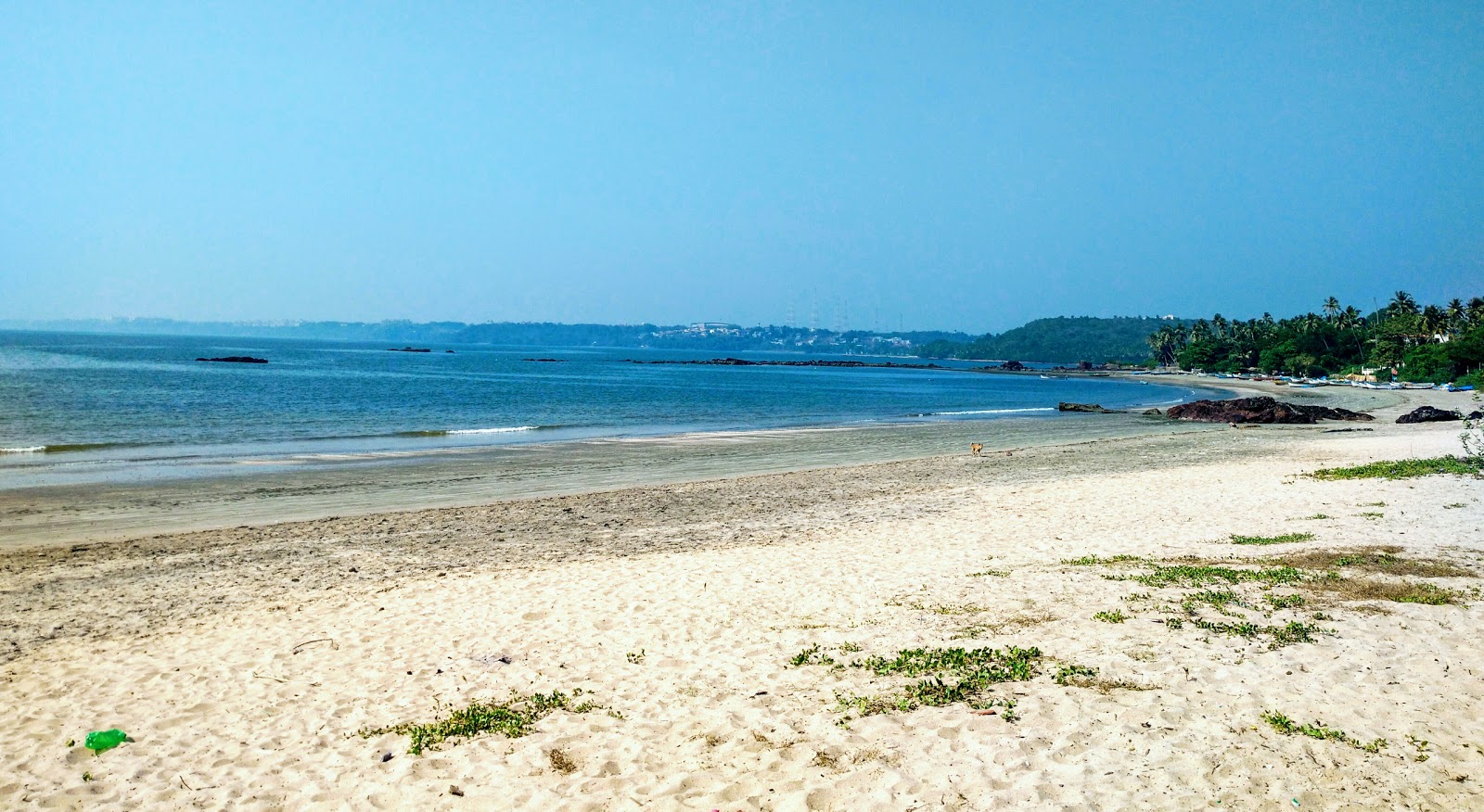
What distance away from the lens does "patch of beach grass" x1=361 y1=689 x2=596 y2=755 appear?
6.98 metres

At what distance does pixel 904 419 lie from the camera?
5328 centimetres

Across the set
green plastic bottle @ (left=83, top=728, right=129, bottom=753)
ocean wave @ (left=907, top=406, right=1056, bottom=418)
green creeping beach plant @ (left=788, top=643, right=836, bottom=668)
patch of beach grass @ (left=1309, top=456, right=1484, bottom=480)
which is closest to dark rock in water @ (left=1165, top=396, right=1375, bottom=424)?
ocean wave @ (left=907, top=406, right=1056, bottom=418)

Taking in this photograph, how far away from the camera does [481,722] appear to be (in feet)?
23.7

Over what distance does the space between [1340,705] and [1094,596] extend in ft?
12.3

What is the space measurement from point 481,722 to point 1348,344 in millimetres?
158890

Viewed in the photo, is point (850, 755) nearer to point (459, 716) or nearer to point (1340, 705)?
point (459, 716)

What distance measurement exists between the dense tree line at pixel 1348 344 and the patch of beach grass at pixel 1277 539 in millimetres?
83339

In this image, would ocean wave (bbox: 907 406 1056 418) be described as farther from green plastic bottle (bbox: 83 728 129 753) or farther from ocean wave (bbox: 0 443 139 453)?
green plastic bottle (bbox: 83 728 129 753)

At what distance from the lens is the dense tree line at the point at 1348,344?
9438cm

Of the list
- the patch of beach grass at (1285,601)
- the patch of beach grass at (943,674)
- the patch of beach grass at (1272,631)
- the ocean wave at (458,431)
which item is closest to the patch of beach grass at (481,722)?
the patch of beach grass at (943,674)

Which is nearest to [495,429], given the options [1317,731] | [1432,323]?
[1317,731]

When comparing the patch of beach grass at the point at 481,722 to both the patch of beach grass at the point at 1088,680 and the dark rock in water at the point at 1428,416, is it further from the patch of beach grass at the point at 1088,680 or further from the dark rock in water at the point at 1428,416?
the dark rock in water at the point at 1428,416

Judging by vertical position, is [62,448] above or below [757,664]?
below

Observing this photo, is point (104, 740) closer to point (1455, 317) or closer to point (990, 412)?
point (990, 412)
